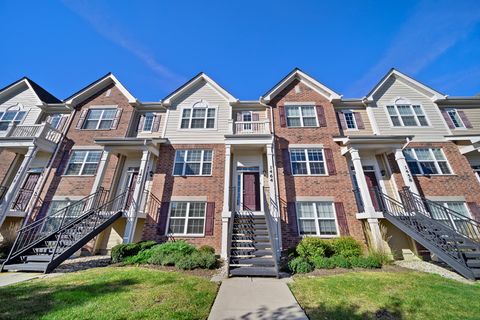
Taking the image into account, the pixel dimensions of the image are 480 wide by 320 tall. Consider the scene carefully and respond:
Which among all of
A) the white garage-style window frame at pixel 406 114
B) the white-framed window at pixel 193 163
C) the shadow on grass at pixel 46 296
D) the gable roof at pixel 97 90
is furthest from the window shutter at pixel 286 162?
the gable roof at pixel 97 90

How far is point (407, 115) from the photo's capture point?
1409 cm

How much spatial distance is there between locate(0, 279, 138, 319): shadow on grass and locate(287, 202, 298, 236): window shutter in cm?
787

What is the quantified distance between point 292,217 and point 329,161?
4454 mm

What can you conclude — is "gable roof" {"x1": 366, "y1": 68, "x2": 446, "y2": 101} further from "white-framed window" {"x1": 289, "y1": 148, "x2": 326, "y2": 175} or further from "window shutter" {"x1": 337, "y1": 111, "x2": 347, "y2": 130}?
"white-framed window" {"x1": 289, "y1": 148, "x2": 326, "y2": 175}

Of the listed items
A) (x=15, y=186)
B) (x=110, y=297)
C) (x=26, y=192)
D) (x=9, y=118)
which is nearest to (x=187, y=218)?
(x=110, y=297)

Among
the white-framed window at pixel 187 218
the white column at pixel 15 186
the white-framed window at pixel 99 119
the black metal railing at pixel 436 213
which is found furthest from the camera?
the white-framed window at pixel 99 119

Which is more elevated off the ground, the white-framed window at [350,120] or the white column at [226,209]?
the white-framed window at [350,120]

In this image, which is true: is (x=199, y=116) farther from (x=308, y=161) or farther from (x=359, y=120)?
(x=359, y=120)

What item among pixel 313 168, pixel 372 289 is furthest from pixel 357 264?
pixel 313 168

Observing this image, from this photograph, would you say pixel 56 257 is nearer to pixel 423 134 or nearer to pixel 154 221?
pixel 154 221

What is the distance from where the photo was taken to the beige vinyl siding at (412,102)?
1338cm

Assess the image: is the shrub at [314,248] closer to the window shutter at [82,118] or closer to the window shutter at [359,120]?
the window shutter at [359,120]

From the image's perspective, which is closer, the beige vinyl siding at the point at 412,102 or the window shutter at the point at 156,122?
the beige vinyl siding at the point at 412,102

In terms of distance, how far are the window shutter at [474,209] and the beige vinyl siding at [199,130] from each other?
15476 millimetres
